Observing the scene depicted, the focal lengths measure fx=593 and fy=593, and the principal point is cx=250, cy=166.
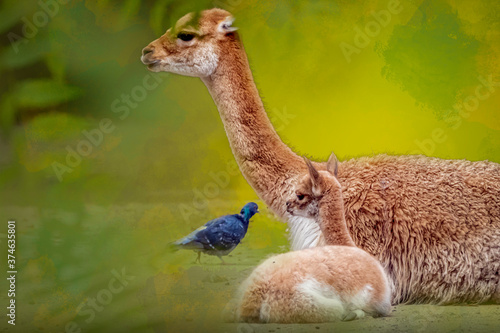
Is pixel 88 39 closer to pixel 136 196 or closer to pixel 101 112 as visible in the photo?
pixel 101 112

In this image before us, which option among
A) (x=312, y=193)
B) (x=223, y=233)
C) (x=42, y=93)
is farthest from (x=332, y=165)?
(x=42, y=93)

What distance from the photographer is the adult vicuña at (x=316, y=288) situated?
1409mm

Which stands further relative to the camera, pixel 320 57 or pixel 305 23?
pixel 320 57

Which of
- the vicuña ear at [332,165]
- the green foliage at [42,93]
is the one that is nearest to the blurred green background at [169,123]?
the green foliage at [42,93]

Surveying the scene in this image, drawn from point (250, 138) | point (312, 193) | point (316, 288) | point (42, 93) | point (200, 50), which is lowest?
point (316, 288)

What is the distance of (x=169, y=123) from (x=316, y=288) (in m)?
0.61

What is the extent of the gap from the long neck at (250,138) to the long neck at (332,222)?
0.31 meters

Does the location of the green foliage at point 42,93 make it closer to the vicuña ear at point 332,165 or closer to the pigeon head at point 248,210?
the pigeon head at point 248,210

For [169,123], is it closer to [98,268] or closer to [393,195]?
[98,268]

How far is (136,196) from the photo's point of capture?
94 centimetres

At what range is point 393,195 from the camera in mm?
1924

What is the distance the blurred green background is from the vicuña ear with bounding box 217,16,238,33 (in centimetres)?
5

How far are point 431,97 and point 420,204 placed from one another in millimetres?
355

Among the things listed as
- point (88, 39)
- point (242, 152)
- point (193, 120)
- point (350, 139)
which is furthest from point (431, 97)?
point (88, 39)
